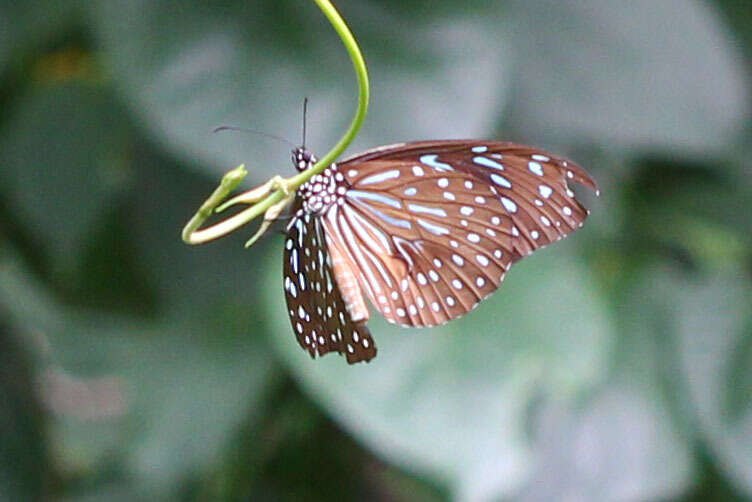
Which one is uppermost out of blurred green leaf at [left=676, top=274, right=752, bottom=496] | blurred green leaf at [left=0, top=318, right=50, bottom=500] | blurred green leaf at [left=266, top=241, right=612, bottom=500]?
blurred green leaf at [left=266, top=241, right=612, bottom=500]

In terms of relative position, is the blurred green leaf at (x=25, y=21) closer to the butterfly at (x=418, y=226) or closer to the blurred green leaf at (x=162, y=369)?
the blurred green leaf at (x=162, y=369)

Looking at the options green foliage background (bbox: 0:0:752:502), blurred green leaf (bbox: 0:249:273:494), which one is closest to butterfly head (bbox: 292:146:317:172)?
green foliage background (bbox: 0:0:752:502)

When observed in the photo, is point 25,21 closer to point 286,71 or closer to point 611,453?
point 286,71

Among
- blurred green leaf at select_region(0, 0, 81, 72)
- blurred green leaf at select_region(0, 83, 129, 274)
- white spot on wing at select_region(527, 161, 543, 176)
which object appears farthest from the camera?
blurred green leaf at select_region(0, 83, 129, 274)

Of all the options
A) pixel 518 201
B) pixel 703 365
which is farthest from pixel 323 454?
pixel 518 201

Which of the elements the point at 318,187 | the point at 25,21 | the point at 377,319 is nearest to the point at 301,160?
the point at 318,187

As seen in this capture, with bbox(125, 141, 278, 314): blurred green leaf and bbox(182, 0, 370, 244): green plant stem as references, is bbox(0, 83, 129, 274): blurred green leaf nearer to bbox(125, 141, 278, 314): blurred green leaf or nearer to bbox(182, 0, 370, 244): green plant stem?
bbox(125, 141, 278, 314): blurred green leaf

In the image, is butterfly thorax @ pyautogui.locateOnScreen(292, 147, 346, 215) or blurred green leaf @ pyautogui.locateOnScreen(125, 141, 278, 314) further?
blurred green leaf @ pyautogui.locateOnScreen(125, 141, 278, 314)
